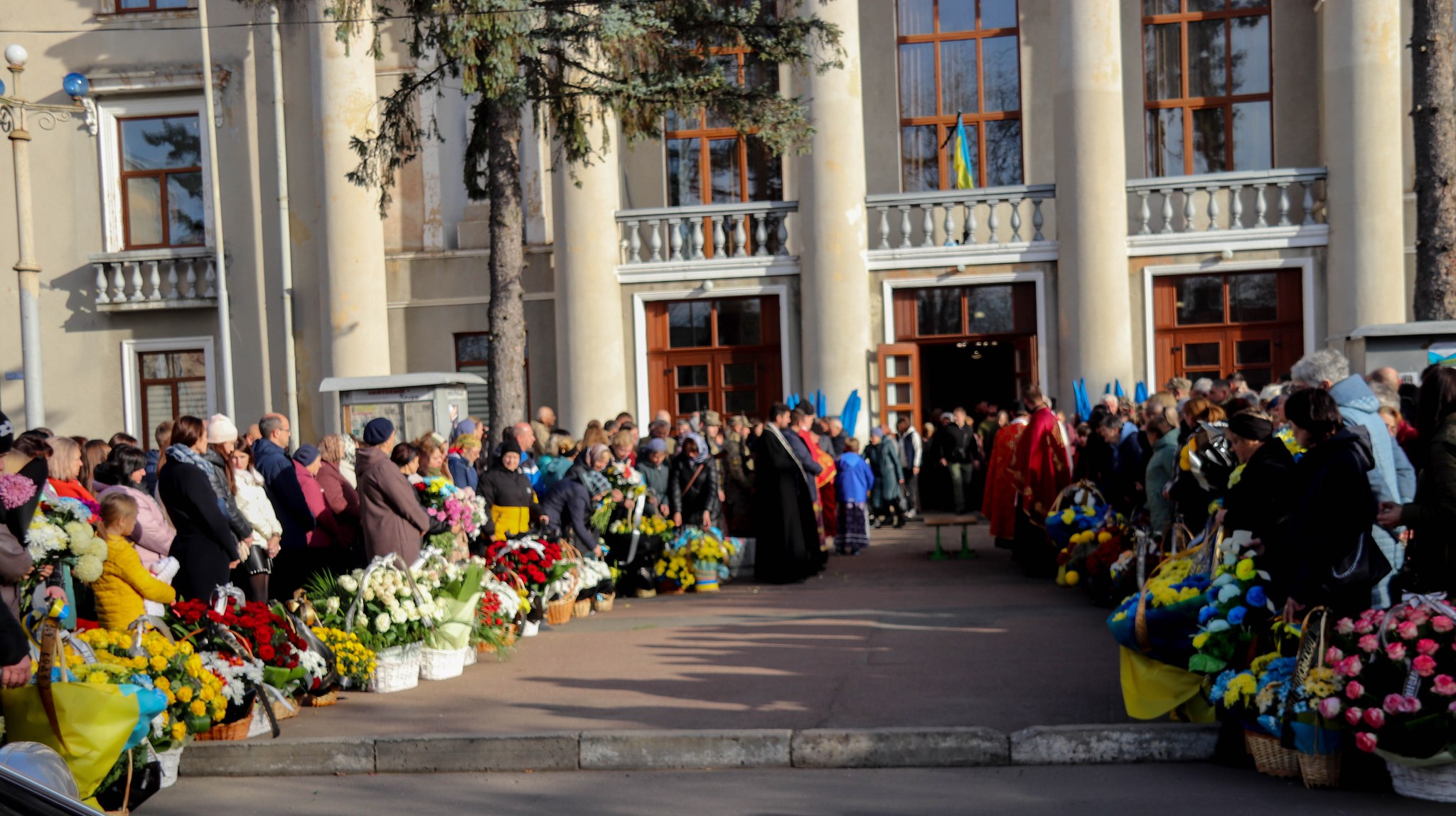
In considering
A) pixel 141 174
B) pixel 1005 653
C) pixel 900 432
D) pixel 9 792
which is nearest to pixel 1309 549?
pixel 1005 653

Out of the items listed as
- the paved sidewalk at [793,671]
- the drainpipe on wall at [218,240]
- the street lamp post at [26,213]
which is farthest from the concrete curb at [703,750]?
the drainpipe on wall at [218,240]

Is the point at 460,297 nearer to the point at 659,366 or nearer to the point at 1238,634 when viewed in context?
the point at 659,366

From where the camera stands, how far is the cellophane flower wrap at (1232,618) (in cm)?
703

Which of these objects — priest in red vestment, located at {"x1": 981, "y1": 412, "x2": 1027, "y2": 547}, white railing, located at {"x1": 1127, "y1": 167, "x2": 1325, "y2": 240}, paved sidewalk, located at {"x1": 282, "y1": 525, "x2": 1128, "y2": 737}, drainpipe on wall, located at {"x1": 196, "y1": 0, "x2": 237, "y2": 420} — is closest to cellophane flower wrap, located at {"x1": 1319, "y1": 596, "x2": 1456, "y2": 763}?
paved sidewalk, located at {"x1": 282, "y1": 525, "x2": 1128, "y2": 737}

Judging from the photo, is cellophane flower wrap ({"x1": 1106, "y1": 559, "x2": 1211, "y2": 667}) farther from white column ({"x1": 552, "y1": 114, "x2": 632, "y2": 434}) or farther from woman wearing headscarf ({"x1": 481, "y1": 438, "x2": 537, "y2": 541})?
white column ({"x1": 552, "y1": 114, "x2": 632, "y2": 434})

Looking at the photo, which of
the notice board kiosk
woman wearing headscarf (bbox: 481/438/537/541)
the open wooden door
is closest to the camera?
woman wearing headscarf (bbox: 481/438/537/541)

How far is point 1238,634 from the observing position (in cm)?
706

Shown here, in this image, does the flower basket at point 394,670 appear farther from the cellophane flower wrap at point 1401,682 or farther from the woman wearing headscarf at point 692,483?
the cellophane flower wrap at point 1401,682

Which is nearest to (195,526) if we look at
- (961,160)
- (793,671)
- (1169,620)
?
(793,671)

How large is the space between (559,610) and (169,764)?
16.3ft

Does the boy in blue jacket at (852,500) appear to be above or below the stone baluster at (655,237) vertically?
below

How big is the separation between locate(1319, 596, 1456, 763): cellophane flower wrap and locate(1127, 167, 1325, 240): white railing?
1571 centimetres

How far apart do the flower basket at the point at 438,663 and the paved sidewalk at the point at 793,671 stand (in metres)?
0.12

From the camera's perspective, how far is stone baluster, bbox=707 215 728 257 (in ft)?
72.2
